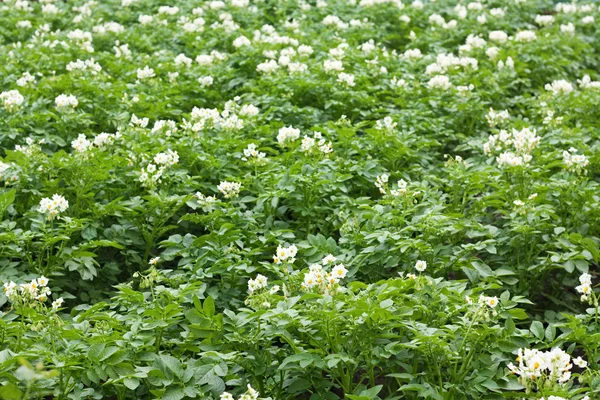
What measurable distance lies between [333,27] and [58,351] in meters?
6.15

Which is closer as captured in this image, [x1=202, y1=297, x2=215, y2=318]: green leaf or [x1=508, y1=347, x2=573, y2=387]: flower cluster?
[x1=508, y1=347, x2=573, y2=387]: flower cluster

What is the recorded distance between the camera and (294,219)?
4.74 metres

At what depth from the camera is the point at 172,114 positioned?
19.0 ft

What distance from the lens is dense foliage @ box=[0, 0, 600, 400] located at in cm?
295

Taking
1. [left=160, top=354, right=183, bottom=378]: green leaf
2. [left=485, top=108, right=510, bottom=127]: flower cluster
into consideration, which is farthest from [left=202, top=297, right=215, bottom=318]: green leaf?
[left=485, top=108, right=510, bottom=127]: flower cluster

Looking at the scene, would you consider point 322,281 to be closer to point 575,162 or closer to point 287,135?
point 287,135

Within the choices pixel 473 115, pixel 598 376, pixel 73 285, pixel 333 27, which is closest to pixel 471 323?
pixel 598 376

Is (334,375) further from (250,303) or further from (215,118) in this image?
(215,118)

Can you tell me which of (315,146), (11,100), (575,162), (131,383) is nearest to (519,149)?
(575,162)

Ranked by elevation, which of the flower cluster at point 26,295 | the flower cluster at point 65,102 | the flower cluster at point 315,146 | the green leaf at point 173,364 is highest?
the flower cluster at point 26,295

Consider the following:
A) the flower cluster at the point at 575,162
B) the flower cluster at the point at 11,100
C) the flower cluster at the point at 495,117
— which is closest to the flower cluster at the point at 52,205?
the flower cluster at the point at 11,100

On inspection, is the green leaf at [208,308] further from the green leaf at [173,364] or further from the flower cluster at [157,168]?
the flower cluster at [157,168]

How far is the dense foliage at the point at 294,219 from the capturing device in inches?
116

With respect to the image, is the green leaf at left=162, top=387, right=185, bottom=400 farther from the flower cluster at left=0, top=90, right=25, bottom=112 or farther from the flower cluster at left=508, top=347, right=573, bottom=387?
the flower cluster at left=0, top=90, right=25, bottom=112
